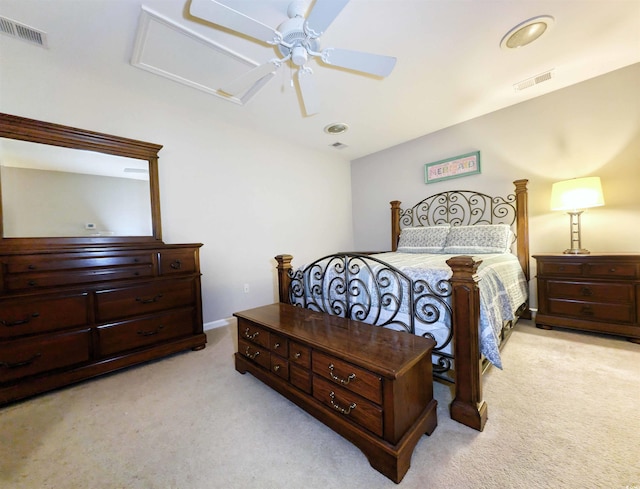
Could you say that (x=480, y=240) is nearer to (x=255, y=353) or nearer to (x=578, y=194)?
(x=578, y=194)

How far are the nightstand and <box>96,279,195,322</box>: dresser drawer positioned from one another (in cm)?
363

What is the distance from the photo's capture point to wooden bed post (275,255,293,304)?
2.33 meters

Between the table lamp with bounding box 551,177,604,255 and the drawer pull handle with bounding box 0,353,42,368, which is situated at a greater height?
the table lamp with bounding box 551,177,604,255

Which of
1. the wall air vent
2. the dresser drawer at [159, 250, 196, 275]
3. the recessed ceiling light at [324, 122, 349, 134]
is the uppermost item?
the recessed ceiling light at [324, 122, 349, 134]

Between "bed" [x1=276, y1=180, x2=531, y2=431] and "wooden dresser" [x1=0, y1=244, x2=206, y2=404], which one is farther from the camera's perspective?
"wooden dresser" [x1=0, y1=244, x2=206, y2=404]

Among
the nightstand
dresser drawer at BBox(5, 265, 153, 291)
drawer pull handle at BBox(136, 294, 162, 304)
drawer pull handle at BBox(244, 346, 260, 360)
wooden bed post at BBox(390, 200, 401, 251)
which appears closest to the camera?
dresser drawer at BBox(5, 265, 153, 291)

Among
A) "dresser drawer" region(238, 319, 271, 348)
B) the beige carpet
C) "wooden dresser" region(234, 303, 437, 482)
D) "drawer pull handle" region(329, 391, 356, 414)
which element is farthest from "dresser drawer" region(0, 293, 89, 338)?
"drawer pull handle" region(329, 391, 356, 414)

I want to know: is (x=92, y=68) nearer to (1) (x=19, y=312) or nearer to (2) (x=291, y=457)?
(1) (x=19, y=312)

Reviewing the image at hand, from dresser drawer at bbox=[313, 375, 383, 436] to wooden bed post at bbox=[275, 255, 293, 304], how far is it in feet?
3.30

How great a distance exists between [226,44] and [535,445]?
10.5 feet

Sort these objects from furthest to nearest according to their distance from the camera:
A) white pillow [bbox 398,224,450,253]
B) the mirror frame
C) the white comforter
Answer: white pillow [bbox 398,224,450,253], the mirror frame, the white comforter

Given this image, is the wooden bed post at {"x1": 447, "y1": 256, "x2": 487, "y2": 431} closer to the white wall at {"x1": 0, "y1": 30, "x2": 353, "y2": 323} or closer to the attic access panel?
the attic access panel

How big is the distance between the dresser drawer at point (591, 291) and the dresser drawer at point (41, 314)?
428 centimetres

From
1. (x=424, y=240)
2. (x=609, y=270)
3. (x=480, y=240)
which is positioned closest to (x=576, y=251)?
(x=609, y=270)
